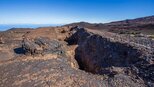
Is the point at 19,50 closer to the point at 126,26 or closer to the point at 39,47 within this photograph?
the point at 39,47

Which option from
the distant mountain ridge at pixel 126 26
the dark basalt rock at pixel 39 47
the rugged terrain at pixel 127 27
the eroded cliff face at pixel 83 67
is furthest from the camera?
the distant mountain ridge at pixel 126 26

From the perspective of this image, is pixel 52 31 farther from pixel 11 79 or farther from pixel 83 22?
pixel 83 22

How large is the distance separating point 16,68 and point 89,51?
24.0 ft

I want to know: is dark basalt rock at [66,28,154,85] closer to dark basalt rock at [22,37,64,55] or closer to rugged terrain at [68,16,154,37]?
dark basalt rock at [22,37,64,55]

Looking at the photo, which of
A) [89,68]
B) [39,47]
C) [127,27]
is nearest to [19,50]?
[39,47]

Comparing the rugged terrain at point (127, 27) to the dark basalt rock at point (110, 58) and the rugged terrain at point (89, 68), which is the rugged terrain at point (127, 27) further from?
the rugged terrain at point (89, 68)

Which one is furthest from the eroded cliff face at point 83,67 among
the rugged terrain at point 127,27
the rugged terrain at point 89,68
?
the rugged terrain at point 127,27

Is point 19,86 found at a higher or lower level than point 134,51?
lower

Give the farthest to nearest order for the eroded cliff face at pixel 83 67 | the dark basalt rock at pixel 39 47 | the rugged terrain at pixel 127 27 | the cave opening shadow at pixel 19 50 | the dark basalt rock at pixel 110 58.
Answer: the rugged terrain at pixel 127 27 → the cave opening shadow at pixel 19 50 → the dark basalt rock at pixel 39 47 → the dark basalt rock at pixel 110 58 → the eroded cliff face at pixel 83 67

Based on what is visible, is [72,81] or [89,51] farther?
[89,51]

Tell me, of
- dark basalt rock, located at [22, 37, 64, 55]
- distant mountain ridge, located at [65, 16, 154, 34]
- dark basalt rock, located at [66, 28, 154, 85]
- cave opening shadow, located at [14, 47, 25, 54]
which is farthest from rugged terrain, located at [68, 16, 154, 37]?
cave opening shadow, located at [14, 47, 25, 54]

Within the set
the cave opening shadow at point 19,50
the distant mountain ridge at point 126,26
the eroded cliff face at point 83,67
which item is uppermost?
the eroded cliff face at point 83,67

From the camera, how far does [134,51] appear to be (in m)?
13.0

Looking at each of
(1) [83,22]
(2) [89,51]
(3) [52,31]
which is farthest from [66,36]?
(1) [83,22]
